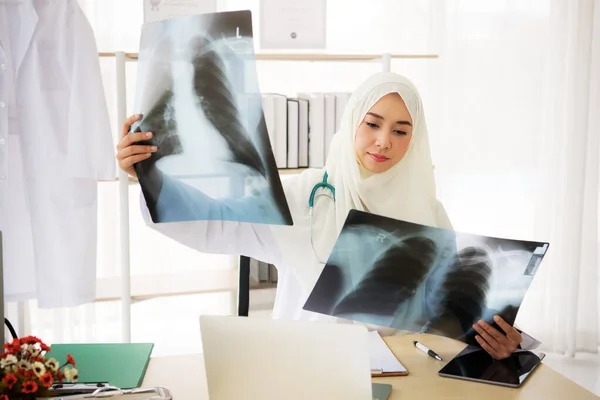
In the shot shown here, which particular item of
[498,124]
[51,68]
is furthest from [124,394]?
[498,124]

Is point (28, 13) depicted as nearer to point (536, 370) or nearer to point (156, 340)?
point (156, 340)

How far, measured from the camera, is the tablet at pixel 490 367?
1.43 meters

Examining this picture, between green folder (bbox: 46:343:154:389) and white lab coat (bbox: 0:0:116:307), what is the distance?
108 centimetres

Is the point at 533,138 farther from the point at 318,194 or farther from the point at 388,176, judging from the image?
the point at 318,194

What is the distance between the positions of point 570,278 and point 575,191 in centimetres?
45

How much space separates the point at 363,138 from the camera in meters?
1.91

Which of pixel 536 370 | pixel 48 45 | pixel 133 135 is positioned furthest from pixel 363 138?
pixel 48 45

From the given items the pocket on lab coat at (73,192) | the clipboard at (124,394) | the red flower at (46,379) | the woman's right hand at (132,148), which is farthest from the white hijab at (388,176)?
the pocket on lab coat at (73,192)

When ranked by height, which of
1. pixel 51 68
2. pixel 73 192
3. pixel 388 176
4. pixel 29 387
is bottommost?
pixel 29 387

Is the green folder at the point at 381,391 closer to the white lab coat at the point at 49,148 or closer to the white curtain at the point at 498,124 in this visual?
the white lab coat at the point at 49,148

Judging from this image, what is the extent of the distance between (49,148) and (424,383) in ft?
5.66

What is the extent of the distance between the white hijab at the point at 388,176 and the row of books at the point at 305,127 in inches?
34.5

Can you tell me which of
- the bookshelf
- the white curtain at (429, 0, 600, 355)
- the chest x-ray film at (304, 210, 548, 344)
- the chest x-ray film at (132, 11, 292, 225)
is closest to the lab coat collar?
the bookshelf

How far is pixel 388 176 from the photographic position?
1.93 m
